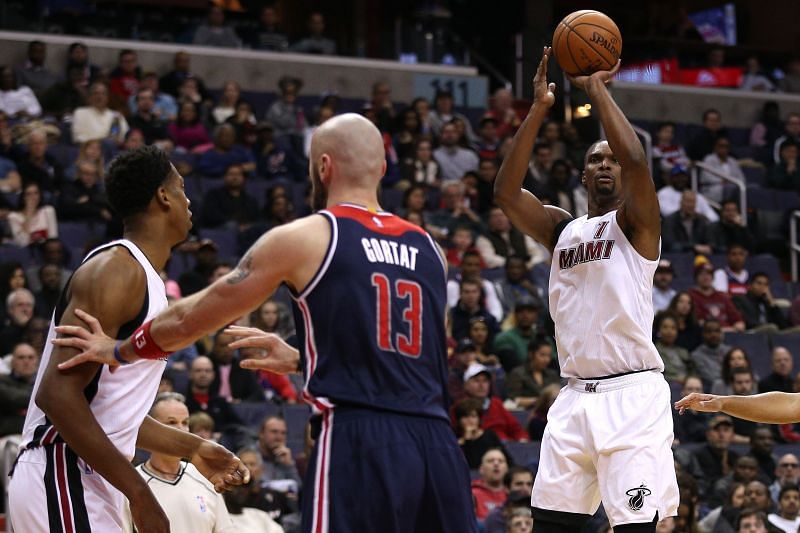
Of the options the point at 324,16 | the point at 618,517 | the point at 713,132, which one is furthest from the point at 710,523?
the point at 324,16

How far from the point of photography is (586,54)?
5969 mm

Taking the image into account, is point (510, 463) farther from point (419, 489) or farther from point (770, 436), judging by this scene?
point (419, 489)

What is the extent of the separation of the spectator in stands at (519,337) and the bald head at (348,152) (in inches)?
326

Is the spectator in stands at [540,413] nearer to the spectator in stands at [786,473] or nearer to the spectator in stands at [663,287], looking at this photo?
the spectator in stands at [786,473]

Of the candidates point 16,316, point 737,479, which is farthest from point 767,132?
point 16,316

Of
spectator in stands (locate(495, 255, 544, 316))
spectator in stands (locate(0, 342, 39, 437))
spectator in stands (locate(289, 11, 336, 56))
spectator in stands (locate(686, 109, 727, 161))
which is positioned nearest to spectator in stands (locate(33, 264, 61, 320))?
spectator in stands (locate(0, 342, 39, 437))

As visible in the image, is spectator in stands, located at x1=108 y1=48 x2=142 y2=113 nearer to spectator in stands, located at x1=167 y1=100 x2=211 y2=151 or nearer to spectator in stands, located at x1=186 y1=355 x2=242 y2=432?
spectator in stands, located at x1=167 y1=100 x2=211 y2=151

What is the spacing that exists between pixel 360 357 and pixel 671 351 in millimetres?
9282

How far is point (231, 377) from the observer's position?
11.0 m

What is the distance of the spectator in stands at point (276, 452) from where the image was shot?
32.6ft

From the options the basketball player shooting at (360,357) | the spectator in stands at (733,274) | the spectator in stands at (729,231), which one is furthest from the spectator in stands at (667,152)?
the basketball player shooting at (360,357)

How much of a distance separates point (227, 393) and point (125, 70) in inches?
238

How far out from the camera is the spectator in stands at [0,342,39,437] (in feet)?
30.5

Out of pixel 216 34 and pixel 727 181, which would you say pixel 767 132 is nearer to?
pixel 727 181
